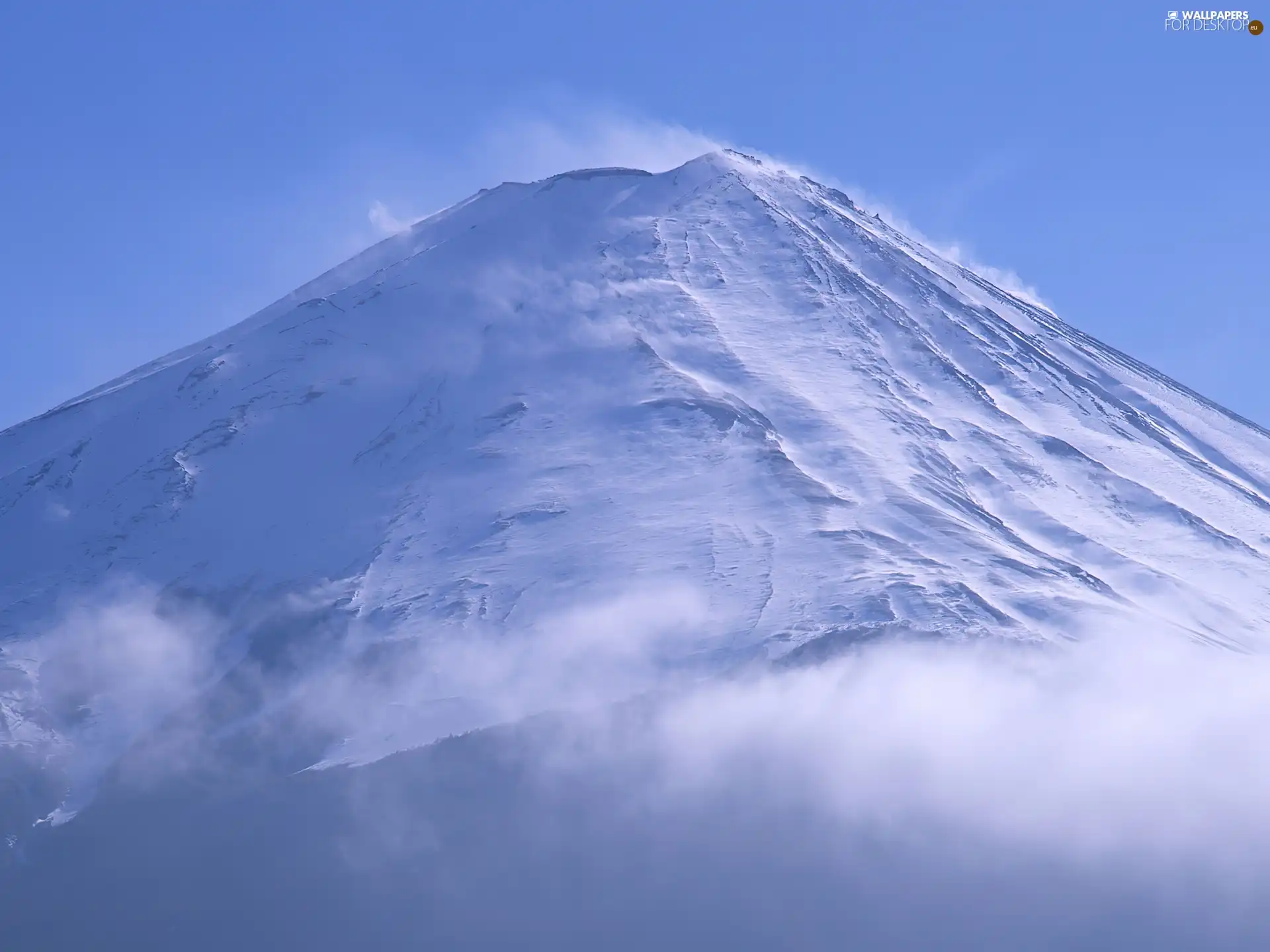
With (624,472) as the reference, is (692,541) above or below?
below

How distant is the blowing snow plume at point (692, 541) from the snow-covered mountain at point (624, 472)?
18 cm

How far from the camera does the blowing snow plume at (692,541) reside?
53688 mm

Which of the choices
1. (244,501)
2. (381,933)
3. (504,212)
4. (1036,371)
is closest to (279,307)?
(504,212)

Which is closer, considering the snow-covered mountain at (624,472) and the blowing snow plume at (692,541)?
the blowing snow plume at (692,541)

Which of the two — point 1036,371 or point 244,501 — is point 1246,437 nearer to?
point 1036,371

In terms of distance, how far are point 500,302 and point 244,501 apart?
52.3 feet

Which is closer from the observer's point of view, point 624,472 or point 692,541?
point 692,541

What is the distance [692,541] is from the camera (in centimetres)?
6106

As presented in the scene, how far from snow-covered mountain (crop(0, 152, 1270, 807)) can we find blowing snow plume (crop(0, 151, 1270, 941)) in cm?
18

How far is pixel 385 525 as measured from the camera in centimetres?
6353

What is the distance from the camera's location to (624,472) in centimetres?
6538

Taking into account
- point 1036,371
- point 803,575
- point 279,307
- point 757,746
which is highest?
point 279,307

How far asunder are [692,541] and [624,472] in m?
5.40

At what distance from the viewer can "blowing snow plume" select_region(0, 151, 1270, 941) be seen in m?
53.7
